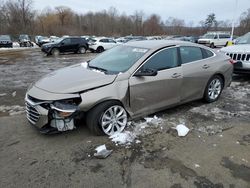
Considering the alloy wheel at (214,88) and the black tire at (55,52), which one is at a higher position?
the alloy wheel at (214,88)

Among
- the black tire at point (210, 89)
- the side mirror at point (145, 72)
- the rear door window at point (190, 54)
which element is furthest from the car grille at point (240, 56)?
the side mirror at point (145, 72)

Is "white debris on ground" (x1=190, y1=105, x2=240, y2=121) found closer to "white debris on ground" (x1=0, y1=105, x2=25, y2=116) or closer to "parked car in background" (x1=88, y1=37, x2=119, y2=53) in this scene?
"white debris on ground" (x1=0, y1=105, x2=25, y2=116)

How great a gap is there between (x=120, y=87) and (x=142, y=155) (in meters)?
1.16

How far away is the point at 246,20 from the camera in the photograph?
46.9 meters

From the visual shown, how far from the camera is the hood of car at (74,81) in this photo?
3654mm

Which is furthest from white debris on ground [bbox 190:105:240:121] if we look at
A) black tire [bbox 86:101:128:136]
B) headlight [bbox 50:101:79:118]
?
headlight [bbox 50:101:79:118]

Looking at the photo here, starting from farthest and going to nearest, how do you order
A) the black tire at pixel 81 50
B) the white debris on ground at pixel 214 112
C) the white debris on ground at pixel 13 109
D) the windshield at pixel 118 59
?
1. the black tire at pixel 81 50
2. the white debris on ground at pixel 13 109
3. the white debris on ground at pixel 214 112
4. the windshield at pixel 118 59

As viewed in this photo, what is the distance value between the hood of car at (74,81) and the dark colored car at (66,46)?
16547mm

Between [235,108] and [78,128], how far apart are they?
11.7 feet

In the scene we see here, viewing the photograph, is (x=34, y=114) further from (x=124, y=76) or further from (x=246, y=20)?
(x=246, y=20)

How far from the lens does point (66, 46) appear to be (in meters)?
20.6

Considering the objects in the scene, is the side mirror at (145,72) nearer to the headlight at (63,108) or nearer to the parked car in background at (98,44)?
the headlight at (63,108)

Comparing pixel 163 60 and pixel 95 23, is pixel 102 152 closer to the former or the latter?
pixel 163 60

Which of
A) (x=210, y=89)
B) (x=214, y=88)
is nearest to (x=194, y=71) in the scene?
(x=210, y=89)
